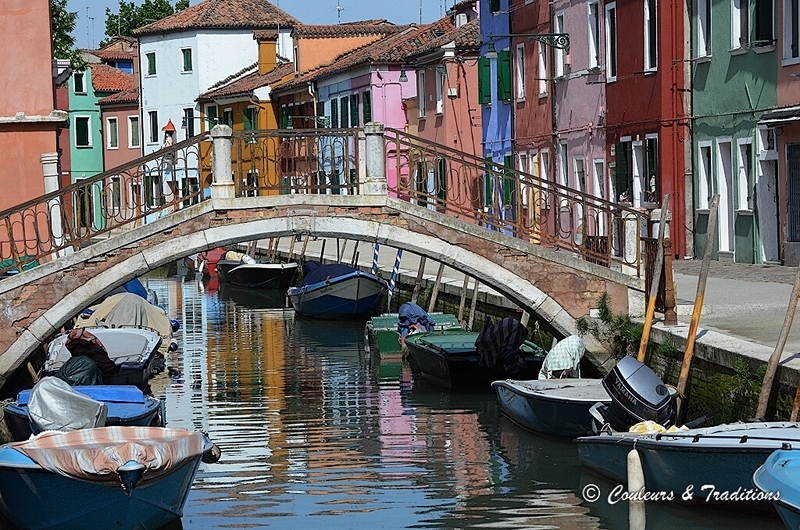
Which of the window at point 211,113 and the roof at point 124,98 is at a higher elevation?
the roof at point 124,98

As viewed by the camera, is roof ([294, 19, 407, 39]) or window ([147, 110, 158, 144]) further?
window ([147, 110, 158, 144])

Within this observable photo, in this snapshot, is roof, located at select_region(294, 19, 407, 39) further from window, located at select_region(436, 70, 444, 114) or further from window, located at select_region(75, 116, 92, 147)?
window, located at select_region(75, 116, 92, 147)

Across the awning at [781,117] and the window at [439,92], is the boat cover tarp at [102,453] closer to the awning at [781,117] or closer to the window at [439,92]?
the awning at [781,117]

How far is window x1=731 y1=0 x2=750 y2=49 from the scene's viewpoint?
21.1m

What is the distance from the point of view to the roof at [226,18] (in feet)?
186

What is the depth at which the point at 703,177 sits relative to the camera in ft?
75.5

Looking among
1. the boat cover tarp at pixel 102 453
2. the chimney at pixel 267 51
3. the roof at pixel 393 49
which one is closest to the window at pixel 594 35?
the roof at pixel 393 49

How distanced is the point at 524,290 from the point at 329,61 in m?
32.8

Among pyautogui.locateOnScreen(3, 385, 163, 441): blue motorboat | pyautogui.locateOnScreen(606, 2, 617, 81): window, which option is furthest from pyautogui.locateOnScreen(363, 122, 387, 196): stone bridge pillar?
pyautogui.locateOnScreen(606, 2, 617, 81): window

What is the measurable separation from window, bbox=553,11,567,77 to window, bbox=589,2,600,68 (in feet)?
5.08

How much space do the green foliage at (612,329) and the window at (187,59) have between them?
43046 millimetres

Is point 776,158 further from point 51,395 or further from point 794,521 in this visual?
point 794,521

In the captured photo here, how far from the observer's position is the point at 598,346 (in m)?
16.2

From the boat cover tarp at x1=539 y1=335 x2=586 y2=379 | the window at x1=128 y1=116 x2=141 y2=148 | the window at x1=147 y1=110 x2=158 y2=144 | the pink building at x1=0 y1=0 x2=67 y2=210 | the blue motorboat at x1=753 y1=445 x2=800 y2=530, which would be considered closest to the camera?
the blue motorboat at x1=753 y1=445 x2=800 y2=530
